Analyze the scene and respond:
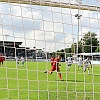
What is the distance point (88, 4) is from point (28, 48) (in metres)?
1.52

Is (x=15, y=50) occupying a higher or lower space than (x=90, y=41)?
lower

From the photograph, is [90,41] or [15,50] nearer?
[15,50]

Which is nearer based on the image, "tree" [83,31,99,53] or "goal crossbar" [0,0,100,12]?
"goal crossbar" [0,0,100,12]

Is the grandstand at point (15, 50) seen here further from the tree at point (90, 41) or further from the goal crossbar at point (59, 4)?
the tree at point (90, 41)

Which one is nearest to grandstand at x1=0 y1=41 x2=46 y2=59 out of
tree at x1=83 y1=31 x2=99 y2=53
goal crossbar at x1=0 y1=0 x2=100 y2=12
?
goal crossbar at x1=0 y1=0 x2=100 y2=12

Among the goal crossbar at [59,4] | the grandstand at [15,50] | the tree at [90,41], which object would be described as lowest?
the grandstand at [15,50]

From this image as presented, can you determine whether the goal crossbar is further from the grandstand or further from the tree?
the grandstand

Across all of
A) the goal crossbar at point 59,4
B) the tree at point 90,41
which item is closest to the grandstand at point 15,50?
the goal crossbar at point 59,4

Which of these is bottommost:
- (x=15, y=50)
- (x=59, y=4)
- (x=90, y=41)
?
(x=15, y=50)

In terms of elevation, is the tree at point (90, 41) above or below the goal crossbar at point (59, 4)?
below

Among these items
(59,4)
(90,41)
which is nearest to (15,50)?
(59,4)

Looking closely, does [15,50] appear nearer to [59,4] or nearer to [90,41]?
[59,4]

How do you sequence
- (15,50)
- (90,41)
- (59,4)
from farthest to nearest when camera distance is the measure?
(90,41), (59,4), (15,50)

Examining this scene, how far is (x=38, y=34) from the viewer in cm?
512
